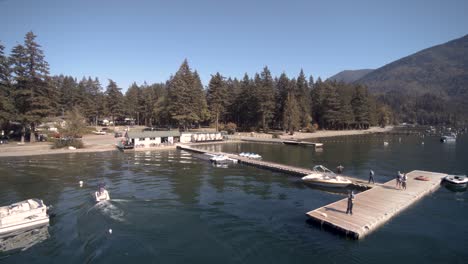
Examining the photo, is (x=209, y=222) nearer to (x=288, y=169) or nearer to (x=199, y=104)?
(x=288, y=169)

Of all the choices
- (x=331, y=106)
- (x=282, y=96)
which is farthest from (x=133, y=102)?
(x=331, y=106)

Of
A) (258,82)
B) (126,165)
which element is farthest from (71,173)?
(258,82)

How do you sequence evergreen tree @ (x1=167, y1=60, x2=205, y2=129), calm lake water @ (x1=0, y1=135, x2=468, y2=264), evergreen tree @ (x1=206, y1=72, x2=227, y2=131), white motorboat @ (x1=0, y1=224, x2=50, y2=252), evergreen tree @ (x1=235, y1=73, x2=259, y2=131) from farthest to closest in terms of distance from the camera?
1. evergreen tree @ (x1=235, y1=73, x2=259, y2=131)
2. evergreen tree @ (x1=206, y1=72, x2=227, y2=131)
3. evergreen tree @ (x1=167, y1=60, x2=205, y2=129)
4. white motorboat @ (x1=0, y1=224, x2=50, y2=252)
5. calm lake water @ (x1=0, y1=135, x2=468, y2=264)

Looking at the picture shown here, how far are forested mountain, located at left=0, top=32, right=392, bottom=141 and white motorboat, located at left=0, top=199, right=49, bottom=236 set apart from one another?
41.7 metres

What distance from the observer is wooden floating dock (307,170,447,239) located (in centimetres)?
1682

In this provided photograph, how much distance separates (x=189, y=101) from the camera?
7900 centimetres

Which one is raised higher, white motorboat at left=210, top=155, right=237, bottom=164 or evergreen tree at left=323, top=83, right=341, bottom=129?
evergreen tree at left=323, top=83, right=341, bottom=129

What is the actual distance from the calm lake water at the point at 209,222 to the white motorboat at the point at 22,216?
3.57 feet

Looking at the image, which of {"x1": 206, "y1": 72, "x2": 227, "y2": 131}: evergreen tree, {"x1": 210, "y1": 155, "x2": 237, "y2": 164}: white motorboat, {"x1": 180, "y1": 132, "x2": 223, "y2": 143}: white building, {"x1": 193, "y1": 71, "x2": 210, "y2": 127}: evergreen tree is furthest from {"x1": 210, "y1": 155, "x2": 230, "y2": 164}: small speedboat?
{"x1": 206, "y1": 72, "x2": 227, "y2": 131}: evergreen tree

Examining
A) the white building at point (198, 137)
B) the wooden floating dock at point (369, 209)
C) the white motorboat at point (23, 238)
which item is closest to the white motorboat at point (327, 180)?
the wooden floating dock at point (369, 209)

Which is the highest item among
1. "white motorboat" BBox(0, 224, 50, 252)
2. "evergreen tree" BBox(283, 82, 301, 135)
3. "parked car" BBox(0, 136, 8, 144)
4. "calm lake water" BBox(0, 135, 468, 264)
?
"evergreen tree" BBox(283, 82, 301, 135)

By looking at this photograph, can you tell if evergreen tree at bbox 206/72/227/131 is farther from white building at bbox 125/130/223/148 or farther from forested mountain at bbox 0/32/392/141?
white building at bbox 125/130/223/148

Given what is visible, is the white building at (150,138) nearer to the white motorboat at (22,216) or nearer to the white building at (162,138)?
the white building at (162,138)

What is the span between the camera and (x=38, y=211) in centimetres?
1842
